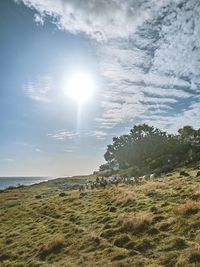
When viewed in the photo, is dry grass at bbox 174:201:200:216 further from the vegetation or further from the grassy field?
the vegetation

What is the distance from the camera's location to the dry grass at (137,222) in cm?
2821

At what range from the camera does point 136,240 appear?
25594 millimetres

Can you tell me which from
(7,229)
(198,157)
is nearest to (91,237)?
(7,229)

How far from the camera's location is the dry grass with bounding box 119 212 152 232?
2821cm

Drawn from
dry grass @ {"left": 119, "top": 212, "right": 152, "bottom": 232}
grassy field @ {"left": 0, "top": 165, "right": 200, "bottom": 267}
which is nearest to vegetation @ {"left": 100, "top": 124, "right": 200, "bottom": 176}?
grassy field @ {"left": 0, "top": 165, "right": 200, "bottom": 267}

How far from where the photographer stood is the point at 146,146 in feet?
493

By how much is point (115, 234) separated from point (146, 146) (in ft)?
402

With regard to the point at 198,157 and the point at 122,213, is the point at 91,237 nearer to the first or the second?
the point at 122,213

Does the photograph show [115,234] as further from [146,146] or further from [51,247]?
[146,146]

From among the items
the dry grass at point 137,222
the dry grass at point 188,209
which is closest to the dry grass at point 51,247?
the dry grass at point 137,222

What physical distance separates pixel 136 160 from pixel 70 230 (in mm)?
107836

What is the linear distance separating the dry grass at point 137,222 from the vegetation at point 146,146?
74708mm

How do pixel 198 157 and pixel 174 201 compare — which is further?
pixel 198 157

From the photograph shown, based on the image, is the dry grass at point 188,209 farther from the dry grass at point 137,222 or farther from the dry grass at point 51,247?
the dry grass at point 51,247
